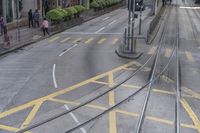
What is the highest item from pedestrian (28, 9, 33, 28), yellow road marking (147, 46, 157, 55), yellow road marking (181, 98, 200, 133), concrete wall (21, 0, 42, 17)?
concrete wall (21, 0, 42, 17)

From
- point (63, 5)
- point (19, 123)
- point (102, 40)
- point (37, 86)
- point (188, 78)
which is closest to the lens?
point (19, 123)

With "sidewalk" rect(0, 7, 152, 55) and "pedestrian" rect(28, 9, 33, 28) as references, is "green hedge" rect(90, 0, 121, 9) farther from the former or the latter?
"sidewalk" rect(0, 7, 152, 55)

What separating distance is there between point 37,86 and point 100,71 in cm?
483

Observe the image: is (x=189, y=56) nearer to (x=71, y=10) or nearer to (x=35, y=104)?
(x=35, y=104)

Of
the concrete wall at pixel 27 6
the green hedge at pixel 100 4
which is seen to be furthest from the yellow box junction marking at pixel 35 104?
the green hedge at pixel 100 4

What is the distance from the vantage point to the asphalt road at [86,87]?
16.3 m

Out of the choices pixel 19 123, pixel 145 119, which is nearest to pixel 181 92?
pixel 145 119

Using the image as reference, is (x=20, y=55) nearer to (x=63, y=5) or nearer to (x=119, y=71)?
(x=119, y=71)

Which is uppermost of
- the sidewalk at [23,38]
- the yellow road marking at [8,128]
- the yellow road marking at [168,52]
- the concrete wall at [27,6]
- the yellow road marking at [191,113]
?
the concrete wall at [27,6]

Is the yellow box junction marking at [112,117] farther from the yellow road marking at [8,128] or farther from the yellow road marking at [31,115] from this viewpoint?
the yellow road marking at [8,128]

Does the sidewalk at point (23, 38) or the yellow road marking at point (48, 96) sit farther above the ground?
the sidewalk at point (23, 38)

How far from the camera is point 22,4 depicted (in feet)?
176

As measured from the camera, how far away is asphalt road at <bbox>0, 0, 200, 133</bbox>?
1631 centimetres

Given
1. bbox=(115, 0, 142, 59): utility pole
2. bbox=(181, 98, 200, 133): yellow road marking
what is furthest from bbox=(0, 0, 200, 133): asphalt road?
bbox=(115, 0, 142, 59): utility pole
